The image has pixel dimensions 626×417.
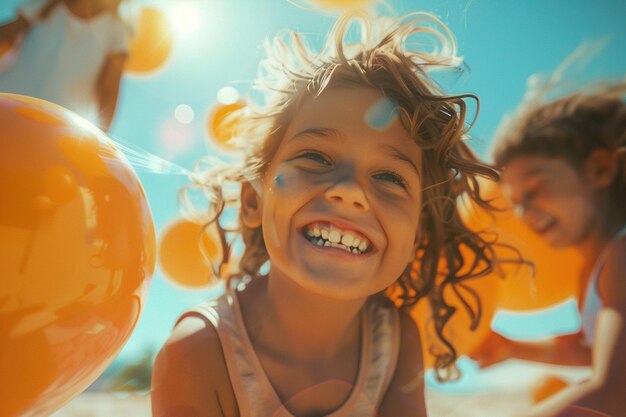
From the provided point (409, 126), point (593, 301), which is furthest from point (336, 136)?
point (593, 301)

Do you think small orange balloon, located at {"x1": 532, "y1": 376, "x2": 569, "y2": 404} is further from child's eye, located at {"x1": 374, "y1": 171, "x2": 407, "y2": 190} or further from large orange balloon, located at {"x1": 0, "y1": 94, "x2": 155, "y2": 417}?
large orange balloon, located at {"x1": 0, "y1": 94, "x2": 155, "y2": 417}

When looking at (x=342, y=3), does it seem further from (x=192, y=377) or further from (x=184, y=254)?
(x=192, y=377)

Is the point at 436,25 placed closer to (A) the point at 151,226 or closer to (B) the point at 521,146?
(B) the point at 521,146

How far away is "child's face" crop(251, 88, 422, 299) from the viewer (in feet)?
3.60

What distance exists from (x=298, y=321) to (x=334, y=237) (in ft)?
0.98

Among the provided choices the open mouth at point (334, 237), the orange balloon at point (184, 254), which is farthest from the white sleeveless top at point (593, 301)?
the orange balloon at point (184, 254)

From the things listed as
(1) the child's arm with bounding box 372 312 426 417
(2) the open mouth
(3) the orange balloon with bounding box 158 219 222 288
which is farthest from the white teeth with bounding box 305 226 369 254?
(3) the orange balloon with bounding box 158 219 222 288

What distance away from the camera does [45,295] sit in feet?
2.62

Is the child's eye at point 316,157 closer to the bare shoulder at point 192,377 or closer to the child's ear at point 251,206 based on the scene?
the child's ear at point 251,206

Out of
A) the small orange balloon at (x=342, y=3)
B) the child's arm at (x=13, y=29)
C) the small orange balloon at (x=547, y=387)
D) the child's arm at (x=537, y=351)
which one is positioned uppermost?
the small orange balloon at (x=342, y=3)

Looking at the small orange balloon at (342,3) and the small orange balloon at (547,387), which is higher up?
the small orange balloon at (342,3)

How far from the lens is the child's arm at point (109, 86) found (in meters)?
1.56

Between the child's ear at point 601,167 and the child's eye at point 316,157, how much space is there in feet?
3.46

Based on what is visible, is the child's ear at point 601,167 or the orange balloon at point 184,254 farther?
the child's ear at point 601,167
